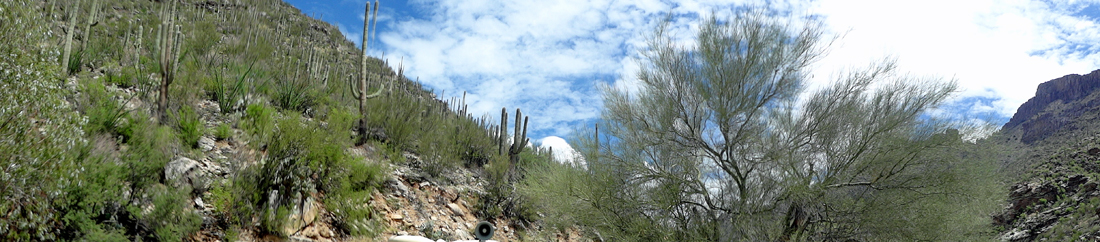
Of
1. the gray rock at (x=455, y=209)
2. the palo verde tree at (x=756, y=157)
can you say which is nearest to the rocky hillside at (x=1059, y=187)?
the palo verde tree at (x=756, y=157)

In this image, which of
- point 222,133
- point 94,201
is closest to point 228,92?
point 222,133

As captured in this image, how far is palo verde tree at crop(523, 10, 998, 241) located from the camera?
936 centimetres

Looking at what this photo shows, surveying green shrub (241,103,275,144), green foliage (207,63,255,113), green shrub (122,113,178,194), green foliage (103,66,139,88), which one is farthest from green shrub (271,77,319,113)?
green shrub (122,113,178,194)

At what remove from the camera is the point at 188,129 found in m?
9.02

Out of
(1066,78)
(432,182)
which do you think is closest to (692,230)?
(432,182)

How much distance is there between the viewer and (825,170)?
959 centimetres

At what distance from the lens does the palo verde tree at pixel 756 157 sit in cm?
936

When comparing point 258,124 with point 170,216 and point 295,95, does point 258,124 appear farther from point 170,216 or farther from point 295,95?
point 295,95

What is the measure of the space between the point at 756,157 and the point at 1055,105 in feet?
150

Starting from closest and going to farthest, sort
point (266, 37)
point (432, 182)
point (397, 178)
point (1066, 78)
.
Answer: point (397, 178) → point (432, 182) → point (266, 37) → point (1066, 78)

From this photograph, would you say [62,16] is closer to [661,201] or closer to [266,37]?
[266,37]

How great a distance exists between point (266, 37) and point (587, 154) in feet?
56.6

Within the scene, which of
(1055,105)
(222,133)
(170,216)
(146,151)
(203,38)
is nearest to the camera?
(170,216)

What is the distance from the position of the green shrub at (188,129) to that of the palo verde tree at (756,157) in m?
5.97
